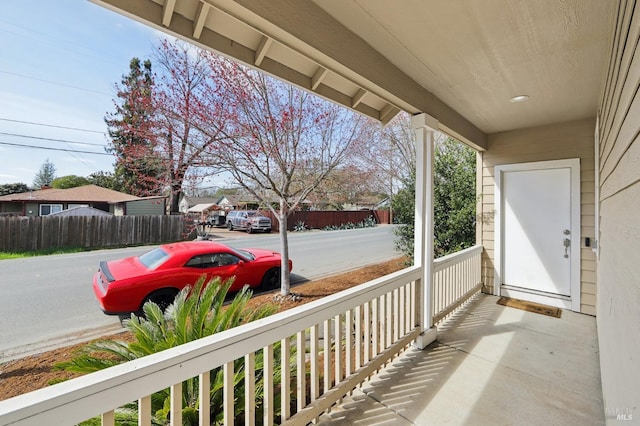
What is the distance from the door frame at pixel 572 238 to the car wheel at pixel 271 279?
3.54 metres

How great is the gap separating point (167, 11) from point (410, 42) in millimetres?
1410

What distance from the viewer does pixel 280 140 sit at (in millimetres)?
4371

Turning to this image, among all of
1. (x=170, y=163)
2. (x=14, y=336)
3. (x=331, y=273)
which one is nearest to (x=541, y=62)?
(x=170, y=163)

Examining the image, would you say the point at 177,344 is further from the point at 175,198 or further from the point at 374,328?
the point at 175,198

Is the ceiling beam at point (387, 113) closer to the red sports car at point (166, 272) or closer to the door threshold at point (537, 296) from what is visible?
the red sports car at point (166, 272)

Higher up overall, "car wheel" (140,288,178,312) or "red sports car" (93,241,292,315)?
"red sports car" (93,241,292,315)

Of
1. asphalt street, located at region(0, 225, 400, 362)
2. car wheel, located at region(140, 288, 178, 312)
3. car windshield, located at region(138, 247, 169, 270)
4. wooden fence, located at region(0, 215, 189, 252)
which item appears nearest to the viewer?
asphalt street, located at region(0, 225, 400, 362)

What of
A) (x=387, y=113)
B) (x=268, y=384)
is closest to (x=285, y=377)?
(x=268, y=384)

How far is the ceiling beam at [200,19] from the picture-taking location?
4.14 feet

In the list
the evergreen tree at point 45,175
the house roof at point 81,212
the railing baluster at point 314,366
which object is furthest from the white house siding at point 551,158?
the evergreen tree at point 45,175

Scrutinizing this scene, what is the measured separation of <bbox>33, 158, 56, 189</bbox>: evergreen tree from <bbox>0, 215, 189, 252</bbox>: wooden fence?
678mm

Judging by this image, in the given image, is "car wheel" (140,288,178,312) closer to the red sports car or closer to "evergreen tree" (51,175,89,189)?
the red sports car

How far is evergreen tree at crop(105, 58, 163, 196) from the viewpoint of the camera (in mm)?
4059

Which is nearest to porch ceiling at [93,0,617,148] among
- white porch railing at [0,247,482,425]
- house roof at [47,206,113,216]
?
white porch railing at [0,247,482,425]
